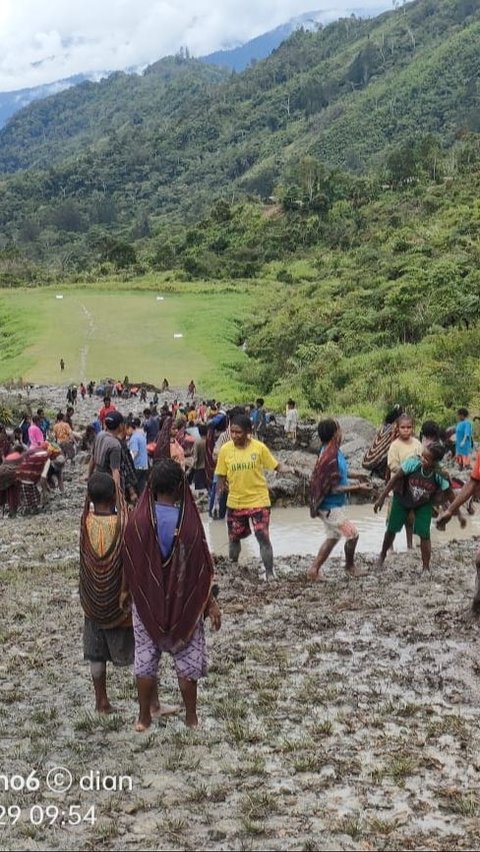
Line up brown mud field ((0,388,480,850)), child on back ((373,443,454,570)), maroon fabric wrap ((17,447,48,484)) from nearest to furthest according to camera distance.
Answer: brown mud field ((0,388,480,850))
child on back ((373,443,454,570))
maroon fabric wrap ((17,447,48,484))

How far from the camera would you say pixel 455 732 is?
5.04 m

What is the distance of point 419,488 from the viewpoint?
27.1 feet

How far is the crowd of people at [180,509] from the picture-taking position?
488 centimetres

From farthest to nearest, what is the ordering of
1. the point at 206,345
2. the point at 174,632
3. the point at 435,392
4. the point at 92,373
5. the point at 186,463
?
1. the point at 206,345
2. the point at 92,373
3. the point at 435,392
4. the point at 186,463
5. the point at 174,632

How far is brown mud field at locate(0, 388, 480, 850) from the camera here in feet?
13.4

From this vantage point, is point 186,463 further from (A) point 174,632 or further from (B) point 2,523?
(A) point 174,632

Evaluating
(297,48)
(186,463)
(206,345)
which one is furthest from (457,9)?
(186,463)

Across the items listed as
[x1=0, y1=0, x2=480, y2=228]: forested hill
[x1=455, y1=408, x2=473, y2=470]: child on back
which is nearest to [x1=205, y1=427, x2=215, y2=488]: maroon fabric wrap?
[x1=455, y1=408, x2=473, y2=470]: child on back

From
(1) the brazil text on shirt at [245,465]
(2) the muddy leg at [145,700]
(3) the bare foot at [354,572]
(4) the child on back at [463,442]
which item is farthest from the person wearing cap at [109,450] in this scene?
(4) the child on back at [463,442]

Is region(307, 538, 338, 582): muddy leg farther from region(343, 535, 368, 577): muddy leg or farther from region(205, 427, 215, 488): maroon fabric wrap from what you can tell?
region(205, 427, 215, 488): maroon fabric wrap

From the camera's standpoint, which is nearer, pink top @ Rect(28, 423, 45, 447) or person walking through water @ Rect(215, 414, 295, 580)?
person walking through water @ Rect(215, 414, 295, 580)

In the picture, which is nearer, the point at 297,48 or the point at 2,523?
the point at 2,523

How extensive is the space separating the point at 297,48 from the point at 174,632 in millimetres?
195778

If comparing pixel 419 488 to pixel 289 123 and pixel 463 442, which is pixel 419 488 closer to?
pixel 463 442
